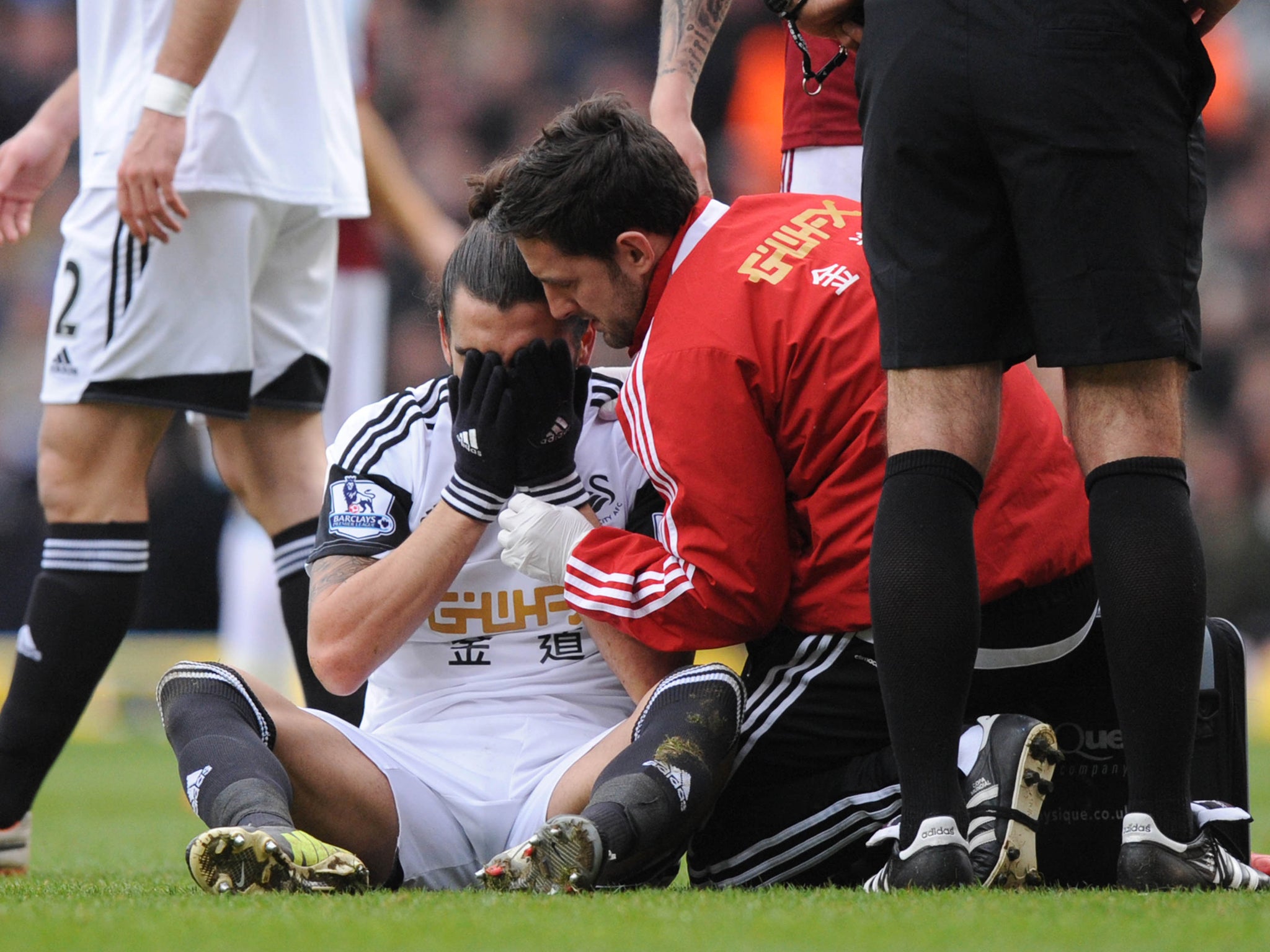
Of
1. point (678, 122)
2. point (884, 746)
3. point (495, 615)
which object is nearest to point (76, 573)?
point (495, 615)

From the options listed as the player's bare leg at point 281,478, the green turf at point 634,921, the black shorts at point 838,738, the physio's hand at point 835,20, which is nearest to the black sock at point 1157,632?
the green turf at point 634,921

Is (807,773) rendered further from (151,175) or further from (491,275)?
(151,175)

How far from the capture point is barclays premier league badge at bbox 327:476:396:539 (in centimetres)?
277

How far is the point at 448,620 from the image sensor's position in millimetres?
2828

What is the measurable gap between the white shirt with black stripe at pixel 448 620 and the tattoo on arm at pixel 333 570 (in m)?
0.01

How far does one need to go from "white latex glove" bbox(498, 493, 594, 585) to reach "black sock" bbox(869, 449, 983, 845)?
579 millimetres

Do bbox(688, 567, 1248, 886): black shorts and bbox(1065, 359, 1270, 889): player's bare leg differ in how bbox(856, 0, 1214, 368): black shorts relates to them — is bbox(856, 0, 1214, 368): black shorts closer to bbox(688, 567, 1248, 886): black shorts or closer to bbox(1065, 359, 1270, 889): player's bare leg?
bbox(1065, 359, 1270, 889): player's bare leg

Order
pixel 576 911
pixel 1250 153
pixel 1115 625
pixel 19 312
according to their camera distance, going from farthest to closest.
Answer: pixel 1250 153, pixel 19 312, pixel 1115 625, pixel 576 911

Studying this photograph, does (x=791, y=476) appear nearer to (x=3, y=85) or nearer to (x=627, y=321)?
(x=627, y=321)

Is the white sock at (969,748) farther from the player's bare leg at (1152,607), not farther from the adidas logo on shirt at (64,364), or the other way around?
the adidas logo on shirt at (64,364)

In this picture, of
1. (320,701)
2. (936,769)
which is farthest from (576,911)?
(320,701)

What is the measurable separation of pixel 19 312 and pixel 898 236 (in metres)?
8.31

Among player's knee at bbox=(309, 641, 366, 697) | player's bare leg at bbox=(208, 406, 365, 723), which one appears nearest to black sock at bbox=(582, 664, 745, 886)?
player's knee at bbox=(309, 641, 366, 697)

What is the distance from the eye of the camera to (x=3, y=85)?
32.0 feet
